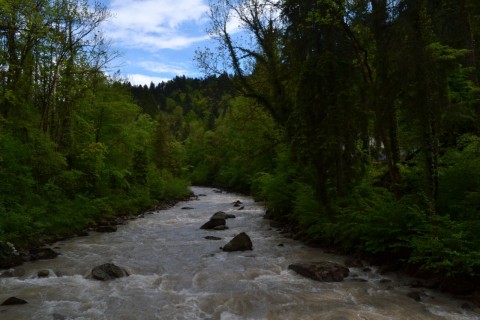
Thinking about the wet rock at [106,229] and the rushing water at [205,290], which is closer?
the rushing water at [205,290]

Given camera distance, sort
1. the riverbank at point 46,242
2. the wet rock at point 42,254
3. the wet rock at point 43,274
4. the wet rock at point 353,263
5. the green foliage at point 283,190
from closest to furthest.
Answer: the wet rock at point 43,274
the wet rock at point 353,263
the riverbank at point 46,242
the wet rock at point 42,254
the green foliage at point 283,190

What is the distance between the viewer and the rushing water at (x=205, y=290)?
8.20m

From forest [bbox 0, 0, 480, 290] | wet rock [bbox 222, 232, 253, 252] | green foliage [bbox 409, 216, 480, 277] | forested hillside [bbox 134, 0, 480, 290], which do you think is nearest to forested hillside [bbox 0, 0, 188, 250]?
forest [bbox 0, 0, 480, 290]

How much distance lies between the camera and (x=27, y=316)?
7977mm

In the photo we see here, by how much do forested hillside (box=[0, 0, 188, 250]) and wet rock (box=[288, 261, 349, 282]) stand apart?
9.72 m

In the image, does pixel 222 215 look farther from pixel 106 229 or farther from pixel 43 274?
pixel 43 274

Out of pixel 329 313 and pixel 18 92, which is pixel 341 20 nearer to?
pixel 329 313

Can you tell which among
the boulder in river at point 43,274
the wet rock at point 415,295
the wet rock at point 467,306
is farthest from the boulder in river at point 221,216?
the wet rock at point 467,306

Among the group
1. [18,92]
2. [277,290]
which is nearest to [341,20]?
[277,290]

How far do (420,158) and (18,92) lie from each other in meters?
16.7

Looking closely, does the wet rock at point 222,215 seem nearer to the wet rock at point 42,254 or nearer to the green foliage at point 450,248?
the wet rock at point 42,254

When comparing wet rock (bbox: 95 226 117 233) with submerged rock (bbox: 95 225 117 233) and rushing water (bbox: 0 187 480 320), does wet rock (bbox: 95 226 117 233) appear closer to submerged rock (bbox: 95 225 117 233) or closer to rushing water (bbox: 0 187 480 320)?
submerged rock (bbox: 95 225 117 233)

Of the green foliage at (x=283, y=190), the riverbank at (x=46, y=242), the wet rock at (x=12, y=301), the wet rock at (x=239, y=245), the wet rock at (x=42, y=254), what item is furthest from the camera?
the green foliage at (x=283, y=190)

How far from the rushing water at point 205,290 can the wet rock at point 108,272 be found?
0.24m
